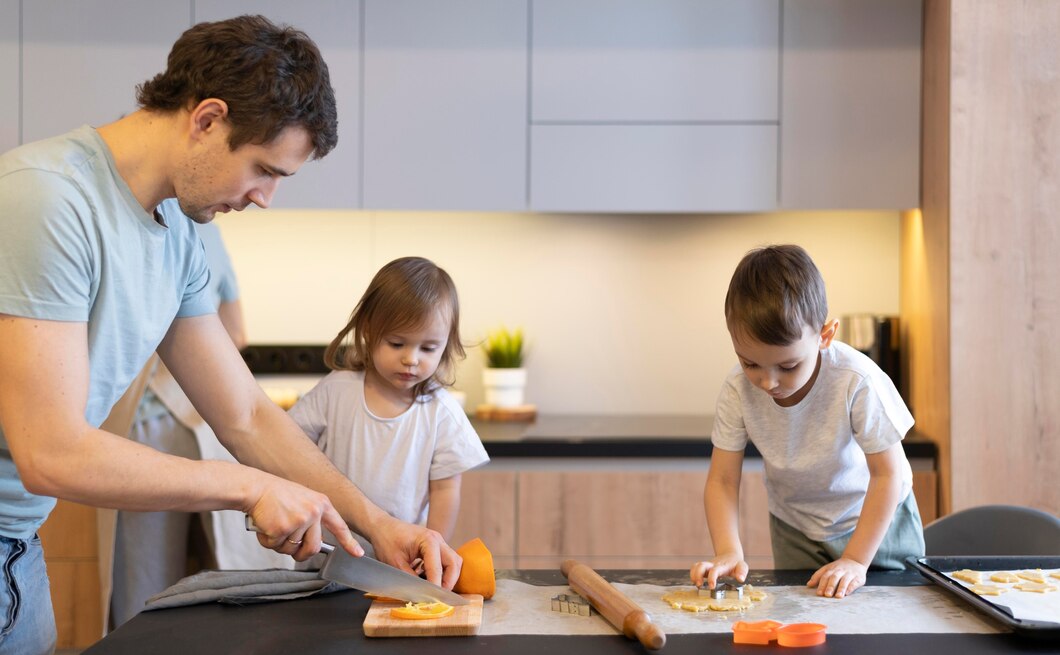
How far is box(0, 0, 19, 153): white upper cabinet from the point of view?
9.66ft

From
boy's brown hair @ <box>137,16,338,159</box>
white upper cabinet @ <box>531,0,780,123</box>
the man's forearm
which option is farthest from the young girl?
white upper cabinet @ <box>531,0,780,123</box>

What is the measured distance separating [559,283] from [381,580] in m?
2.02

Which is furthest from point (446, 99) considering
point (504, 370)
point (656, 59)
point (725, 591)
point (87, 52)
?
point (725, 591)

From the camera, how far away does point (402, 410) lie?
1.93 metres

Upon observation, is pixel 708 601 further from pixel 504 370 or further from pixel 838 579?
pixel 504 370

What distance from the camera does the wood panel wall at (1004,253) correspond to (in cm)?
265

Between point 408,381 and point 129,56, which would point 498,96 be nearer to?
point 129,56

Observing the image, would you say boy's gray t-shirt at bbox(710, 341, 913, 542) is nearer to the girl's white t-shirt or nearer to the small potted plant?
the girl's white t-shirt

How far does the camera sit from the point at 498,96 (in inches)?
115

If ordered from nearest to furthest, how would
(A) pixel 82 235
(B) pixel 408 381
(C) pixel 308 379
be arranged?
(A) pixel 82 235 < (B) pixel 408 381 < (C) pixel 308 379

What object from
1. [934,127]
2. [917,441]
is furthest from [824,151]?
[917,441]

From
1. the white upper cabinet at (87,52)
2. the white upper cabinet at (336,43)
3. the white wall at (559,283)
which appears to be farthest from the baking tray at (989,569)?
the white upper cabinet at (87,52)

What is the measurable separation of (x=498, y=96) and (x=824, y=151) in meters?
0.90

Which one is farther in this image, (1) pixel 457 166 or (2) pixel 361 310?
(1) pixel 457 166
